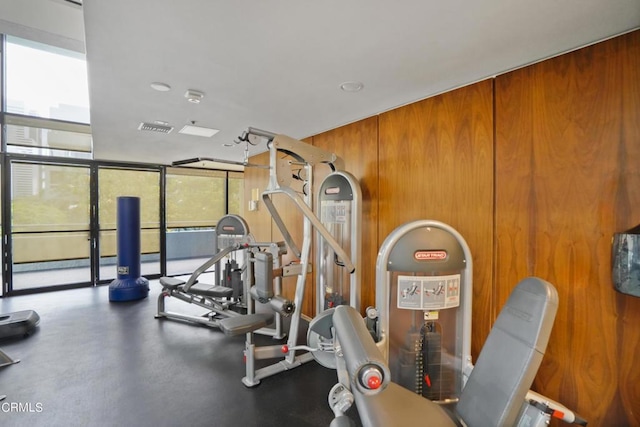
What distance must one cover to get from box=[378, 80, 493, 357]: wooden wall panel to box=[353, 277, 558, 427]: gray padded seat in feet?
2.64

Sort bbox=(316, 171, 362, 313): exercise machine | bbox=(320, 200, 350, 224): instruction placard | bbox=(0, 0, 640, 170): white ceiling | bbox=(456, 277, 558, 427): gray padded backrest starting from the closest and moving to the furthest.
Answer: bbox=(456, 277, 558, 427): gray padded backrest
bbox=(0, 0, 640, 170): white ceiling
bbox=(316, 171, 362, 313): exercise machine
bbox=(320, 200, 350, 224): instruction placard

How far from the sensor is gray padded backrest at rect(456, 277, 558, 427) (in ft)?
3.78

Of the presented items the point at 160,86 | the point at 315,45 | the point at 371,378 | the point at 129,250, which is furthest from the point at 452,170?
the point at 129,250

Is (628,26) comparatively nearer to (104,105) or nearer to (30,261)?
(104,105)

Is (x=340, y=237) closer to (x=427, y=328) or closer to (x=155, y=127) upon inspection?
(x=427, y=328)

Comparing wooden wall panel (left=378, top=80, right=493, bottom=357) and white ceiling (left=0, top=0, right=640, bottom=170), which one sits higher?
white ceiling (left=0, top=0, right=640, bottom=170)

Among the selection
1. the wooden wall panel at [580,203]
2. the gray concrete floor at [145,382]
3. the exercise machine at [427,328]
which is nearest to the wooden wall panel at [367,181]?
the exercise machine at [427,328]

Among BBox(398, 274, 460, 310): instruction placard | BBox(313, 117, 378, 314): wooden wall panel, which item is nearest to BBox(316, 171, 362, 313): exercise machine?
BBox(313, 117, 378, 314): wooden wall panel

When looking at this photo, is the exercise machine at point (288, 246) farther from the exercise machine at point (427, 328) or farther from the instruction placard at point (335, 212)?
the exercise machine at point (427, 328)

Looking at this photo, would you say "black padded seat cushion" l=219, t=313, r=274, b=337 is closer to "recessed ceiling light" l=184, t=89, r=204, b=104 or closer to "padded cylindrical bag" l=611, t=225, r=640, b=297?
"recessed ceiling light" l=184, t=89, r=204, b=104

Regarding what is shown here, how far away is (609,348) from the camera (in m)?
1.59

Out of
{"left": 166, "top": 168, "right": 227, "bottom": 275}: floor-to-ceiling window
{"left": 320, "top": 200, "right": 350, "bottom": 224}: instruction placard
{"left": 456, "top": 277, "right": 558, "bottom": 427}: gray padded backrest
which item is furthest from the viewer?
{"left": 166, "top": 168, "right": 227, "bottom": 275}: floor-to-ceiling window

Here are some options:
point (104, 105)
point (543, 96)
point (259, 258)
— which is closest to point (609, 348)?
point (543, 96)

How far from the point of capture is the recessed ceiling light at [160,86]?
7.18ft
